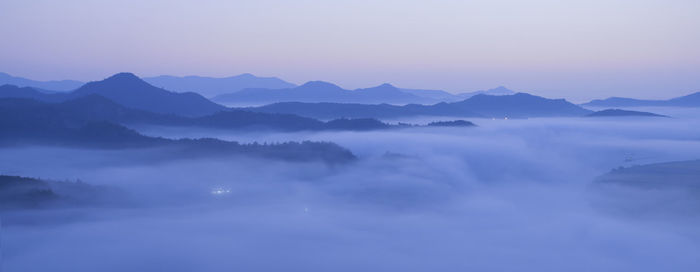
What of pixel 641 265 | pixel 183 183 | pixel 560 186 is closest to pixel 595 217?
pixel 641 265

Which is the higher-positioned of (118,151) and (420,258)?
(118,151)

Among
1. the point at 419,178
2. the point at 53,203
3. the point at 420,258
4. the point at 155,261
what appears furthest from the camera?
the point at 419,178

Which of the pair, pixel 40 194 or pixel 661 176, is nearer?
pixel 40 194

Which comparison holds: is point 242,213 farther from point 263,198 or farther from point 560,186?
point 560,186

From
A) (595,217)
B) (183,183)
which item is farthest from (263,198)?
(595,217)

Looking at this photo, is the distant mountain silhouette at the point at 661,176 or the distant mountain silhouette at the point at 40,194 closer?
the distant mountain silhouette at the point at 40,194

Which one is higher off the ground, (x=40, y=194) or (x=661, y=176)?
(x=661, y=176)

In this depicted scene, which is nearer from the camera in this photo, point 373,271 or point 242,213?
point 373,271

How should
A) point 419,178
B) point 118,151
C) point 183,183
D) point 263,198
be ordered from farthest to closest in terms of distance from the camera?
point 118,151 → point 419,178 → point 183,183 → point 263,198

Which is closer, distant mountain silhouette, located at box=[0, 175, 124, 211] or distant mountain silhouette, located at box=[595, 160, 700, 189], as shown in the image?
distant mountain silhouette, located at box=[0, 175, 124, 211]

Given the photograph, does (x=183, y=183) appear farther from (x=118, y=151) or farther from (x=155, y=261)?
(x=155, y=261)
